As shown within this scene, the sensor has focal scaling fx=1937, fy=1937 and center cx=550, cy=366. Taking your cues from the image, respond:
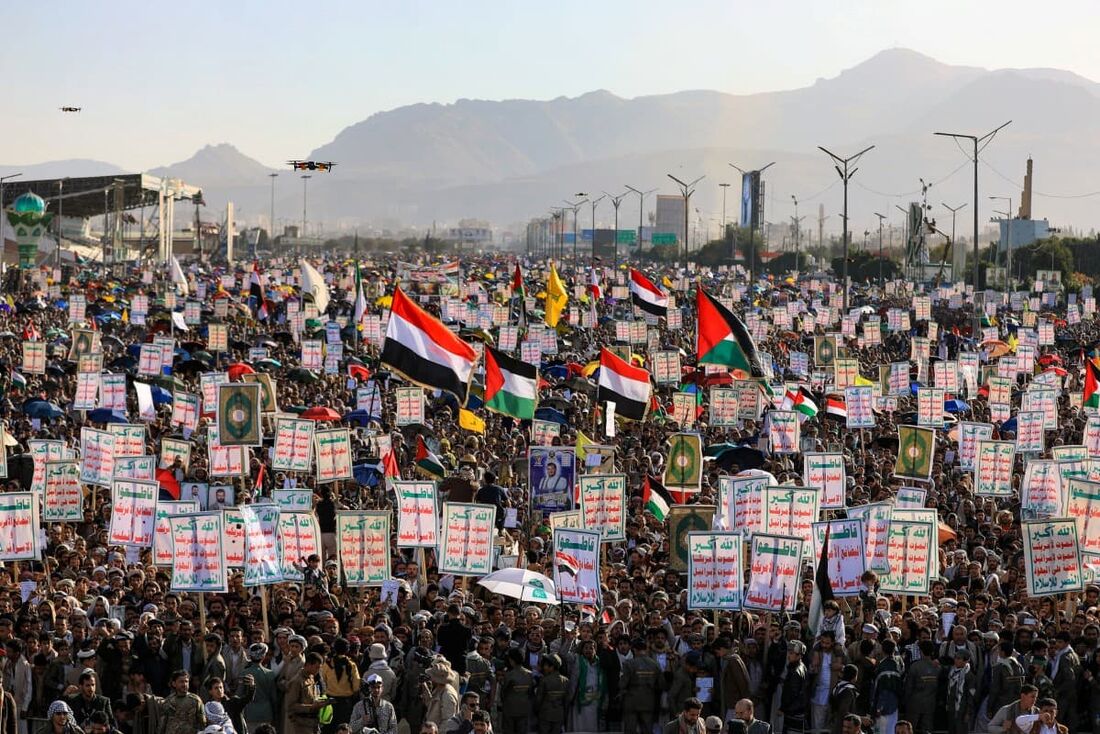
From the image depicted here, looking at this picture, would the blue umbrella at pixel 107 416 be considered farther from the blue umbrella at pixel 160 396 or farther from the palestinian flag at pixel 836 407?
the palestinian flag at pixel 836 407

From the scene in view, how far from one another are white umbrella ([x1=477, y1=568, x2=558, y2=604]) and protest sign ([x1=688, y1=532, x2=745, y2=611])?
1221mm

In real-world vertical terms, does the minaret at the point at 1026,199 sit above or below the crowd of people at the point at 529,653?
above

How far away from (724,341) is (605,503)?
619cm

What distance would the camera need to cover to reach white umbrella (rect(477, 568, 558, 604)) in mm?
14445

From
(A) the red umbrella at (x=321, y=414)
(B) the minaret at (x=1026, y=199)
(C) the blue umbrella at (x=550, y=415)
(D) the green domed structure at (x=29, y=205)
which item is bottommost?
(C) the blue umbrella at (x=550, y=415)

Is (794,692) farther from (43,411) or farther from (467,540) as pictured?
(43,411)

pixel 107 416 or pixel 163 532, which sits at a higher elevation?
pixel 107 416

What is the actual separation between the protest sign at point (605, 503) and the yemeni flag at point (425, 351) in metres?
3.22

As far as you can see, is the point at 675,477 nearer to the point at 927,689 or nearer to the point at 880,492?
the point at 880,492

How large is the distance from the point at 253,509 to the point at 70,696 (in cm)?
404

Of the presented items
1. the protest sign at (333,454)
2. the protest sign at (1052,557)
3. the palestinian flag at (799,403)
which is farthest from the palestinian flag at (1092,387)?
the protest sign at (1052,557)

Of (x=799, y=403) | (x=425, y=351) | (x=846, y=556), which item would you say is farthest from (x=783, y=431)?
(x=846, y=556)

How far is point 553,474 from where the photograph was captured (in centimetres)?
1995

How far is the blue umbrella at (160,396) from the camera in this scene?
98.3ft
